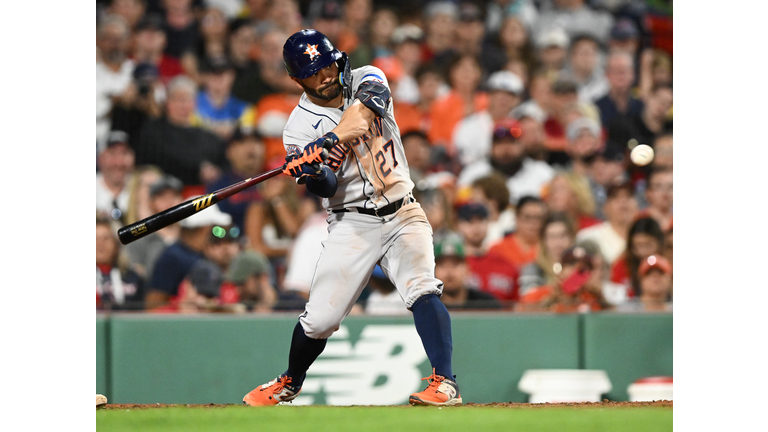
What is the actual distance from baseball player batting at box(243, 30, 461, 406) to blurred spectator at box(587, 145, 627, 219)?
11.5 ft

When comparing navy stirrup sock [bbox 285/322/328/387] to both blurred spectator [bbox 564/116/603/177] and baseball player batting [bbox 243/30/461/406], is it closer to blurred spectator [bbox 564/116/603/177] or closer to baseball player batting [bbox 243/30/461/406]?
baseball player batting [bbox 243/30/461/406]

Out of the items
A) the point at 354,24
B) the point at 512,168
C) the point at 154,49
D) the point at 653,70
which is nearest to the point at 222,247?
the point at 512,168

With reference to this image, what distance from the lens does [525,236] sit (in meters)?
6.22

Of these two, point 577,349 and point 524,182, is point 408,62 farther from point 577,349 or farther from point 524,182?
point 577,349

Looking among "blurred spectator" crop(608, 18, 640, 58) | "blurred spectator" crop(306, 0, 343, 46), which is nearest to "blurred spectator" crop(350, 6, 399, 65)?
"blurred spectator" crop(306, 0, 343, 46)

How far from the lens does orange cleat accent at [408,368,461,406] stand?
3.40 meters

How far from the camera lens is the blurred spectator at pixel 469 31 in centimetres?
841

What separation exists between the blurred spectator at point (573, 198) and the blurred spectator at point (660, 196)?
0.44 meters

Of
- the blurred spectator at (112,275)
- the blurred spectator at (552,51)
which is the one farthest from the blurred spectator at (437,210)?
the blurred spectator at (552,51)

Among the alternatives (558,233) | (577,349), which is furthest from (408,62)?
(577,349)

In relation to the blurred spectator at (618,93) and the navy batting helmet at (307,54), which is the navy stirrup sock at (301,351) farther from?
the blurred spectator at (618,93)

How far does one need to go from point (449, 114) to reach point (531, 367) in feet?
10.2

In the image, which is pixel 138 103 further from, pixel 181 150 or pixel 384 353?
pixel 384 353

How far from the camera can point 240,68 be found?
775 cm
